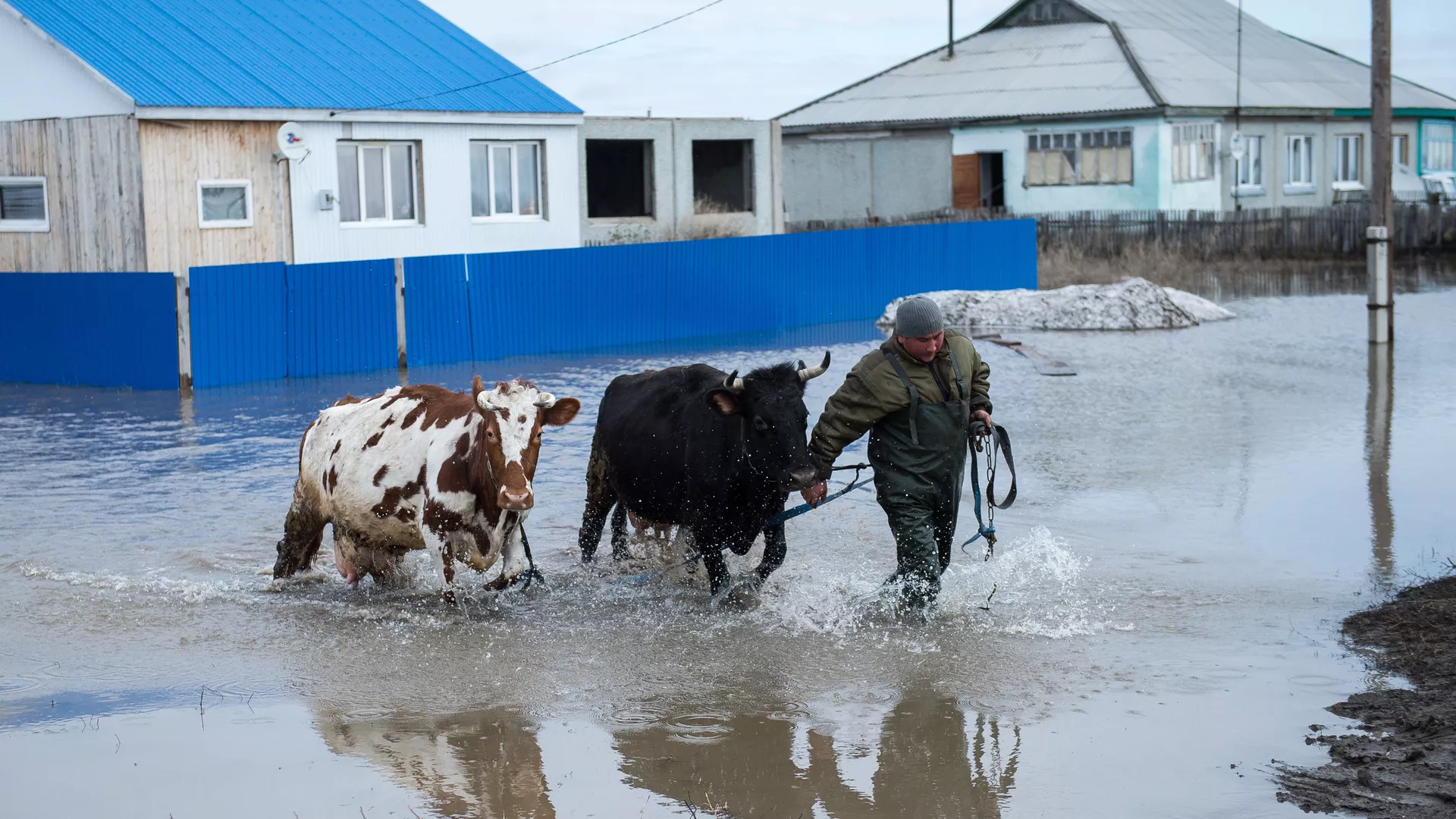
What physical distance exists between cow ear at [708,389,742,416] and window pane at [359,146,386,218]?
784 inches

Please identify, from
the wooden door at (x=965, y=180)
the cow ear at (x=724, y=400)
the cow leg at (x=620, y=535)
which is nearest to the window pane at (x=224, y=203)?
the cow leg at (x=620, y=535)

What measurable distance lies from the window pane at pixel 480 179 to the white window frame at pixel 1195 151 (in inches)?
848

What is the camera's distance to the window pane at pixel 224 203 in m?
23.9

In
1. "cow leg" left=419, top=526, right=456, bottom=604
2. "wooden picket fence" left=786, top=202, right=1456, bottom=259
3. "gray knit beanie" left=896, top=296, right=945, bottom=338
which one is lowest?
"cow leg" left=419, top=526, right=456, bottom=604

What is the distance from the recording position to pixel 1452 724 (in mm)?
6168

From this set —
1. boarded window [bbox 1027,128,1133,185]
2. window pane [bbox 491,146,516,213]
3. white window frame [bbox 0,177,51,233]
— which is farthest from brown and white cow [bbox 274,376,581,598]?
boarded window [bbox 1027,128,1133,185]

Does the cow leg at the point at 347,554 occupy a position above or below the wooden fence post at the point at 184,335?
below

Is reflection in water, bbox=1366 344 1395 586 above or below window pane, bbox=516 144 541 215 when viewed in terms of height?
below

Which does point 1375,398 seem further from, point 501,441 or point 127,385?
point 127,385

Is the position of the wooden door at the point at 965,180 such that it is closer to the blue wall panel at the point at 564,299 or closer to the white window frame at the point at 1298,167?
the white window frame at the point at 1298,167

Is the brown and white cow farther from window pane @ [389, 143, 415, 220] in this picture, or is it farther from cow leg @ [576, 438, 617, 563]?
window pane @ [389, 143, 415, 220]

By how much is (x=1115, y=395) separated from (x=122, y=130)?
14.8 meters

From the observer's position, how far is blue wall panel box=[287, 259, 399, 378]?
20.4 m

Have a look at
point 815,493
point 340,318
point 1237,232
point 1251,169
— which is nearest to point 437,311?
point 340,318
